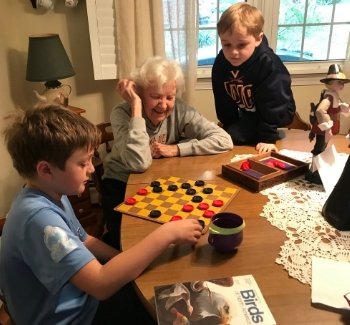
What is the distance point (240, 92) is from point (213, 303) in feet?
4.76

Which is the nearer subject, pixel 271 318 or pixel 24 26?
pixel 271 318

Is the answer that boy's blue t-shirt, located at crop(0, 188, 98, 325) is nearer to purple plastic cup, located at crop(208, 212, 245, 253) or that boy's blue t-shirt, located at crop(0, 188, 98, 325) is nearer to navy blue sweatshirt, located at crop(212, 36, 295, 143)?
purple plastic cup, located at crop(208, 212, 245, 253)

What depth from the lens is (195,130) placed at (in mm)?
1856

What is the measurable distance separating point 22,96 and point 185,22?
4.12 feet

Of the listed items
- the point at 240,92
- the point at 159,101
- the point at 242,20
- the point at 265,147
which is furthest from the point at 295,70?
the point at 159,101

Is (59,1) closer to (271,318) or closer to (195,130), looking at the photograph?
(195,130)

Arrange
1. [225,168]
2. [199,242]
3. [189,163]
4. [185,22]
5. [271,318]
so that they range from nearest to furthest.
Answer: [271,318]
[199,242]
[225,168]
[189,163]
[185,22]

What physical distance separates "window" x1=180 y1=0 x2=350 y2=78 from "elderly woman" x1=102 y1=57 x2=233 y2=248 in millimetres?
1189

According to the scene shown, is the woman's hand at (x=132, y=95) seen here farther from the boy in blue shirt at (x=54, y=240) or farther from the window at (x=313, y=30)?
the window at (x=313, y=30)

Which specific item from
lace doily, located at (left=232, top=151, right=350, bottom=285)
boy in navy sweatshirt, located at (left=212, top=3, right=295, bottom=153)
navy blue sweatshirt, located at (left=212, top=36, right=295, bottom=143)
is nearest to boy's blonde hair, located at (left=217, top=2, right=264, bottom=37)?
boy in navy sweatshirt, located at (left=212, top=3, right=295, bottom=153)

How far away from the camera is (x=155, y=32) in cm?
249

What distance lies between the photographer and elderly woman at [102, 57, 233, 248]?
1658 millimetres

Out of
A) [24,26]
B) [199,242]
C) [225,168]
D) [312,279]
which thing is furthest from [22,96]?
[312,279]

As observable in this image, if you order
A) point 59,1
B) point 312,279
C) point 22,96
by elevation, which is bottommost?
point 312,279
